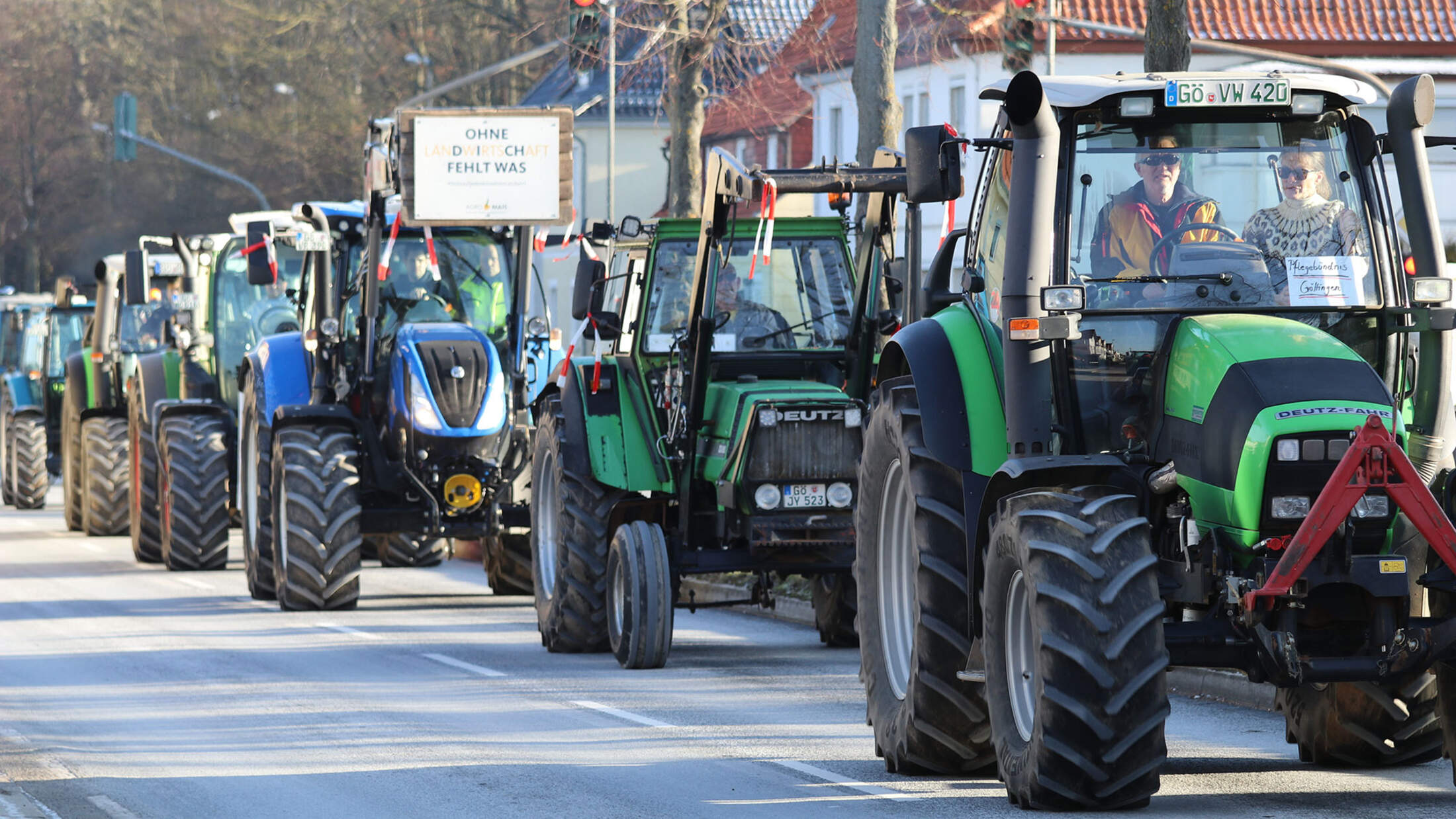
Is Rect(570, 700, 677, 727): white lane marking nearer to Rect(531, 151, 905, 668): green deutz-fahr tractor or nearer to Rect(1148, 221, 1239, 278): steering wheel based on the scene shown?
Rect(531, 151, 905, 668): green deutz-fahr tractor

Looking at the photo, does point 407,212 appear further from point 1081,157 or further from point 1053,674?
point 1053,674

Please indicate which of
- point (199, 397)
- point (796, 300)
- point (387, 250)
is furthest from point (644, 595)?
point (199, 397)

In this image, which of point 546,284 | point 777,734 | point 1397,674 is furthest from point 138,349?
point 546,284

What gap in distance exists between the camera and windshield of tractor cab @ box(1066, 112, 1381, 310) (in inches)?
335

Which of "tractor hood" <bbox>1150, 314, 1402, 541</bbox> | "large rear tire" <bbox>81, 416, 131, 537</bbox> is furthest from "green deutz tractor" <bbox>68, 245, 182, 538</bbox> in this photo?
"tractor hood" <bbox>1150, 314, 1402, 541</bbox>

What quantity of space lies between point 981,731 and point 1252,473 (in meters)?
1.92

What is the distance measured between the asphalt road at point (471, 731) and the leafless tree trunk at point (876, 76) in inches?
193

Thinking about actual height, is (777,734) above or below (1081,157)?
below

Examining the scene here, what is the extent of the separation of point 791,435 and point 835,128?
3657 centimetres

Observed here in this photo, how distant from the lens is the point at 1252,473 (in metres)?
7.68

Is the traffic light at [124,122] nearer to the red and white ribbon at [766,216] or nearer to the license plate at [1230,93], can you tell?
the red and white ribbon at [766,216]

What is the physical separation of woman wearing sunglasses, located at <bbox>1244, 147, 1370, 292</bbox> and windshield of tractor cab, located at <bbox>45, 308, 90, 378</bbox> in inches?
899

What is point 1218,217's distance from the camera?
855 centimetres

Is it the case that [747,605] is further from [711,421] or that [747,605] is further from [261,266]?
[261,266]
